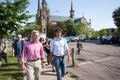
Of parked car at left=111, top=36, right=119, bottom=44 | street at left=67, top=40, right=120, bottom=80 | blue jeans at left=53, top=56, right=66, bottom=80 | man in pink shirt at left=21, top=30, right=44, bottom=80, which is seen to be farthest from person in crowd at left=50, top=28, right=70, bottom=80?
parked car at left=111, top=36, right=119, bottom=44

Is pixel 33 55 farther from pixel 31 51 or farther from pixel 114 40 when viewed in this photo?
pixel 114 40

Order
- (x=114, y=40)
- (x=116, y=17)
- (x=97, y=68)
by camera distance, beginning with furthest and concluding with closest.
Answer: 1. (x=116, y=17)
2. (x=114, y=40)
3. (x=97, y=68)

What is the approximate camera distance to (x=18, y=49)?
11.1 metres

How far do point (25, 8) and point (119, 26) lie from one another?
56.4 m

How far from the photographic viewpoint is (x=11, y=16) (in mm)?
12562

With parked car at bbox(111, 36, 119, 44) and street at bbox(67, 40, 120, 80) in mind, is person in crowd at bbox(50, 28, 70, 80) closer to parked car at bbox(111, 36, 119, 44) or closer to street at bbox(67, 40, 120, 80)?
street at bbox(67, 40, 120, 80)

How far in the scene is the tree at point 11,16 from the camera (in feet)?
40.8

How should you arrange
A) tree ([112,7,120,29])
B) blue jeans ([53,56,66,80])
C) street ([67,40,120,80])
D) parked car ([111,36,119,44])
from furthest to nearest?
1. tree ([112,7,120,29])
2. parked car ([111,36,119,44])
3. street ([67,40,120,80])
4. blue jeans ([53,56,66,80])

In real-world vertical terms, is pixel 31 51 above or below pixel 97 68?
above

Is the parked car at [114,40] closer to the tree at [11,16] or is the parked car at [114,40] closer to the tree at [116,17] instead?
the tree at [116,17]

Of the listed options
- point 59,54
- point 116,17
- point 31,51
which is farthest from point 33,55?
point 116,17

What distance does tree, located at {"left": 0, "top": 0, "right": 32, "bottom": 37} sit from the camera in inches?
490

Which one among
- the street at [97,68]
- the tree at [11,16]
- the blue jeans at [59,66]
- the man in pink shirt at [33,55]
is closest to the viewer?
the man in pink shirt at [33,55]

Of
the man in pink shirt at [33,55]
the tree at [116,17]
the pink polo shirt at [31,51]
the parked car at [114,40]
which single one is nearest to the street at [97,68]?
the man in pink shirt at [33,55]
